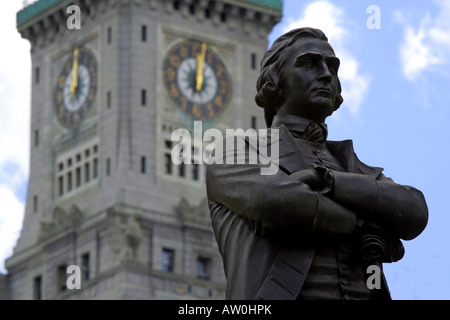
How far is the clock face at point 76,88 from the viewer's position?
11512cm

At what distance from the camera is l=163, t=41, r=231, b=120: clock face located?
374 ft

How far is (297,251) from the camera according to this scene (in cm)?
1118

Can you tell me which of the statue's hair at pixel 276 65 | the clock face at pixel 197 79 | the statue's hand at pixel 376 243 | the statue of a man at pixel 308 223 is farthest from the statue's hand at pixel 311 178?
the clock face at pixel 197 79

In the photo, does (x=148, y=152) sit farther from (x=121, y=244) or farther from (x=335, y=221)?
(x=335, y=221)

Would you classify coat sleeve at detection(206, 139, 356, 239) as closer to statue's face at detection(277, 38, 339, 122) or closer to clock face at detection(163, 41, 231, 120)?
statue's face at detection(277, 38, 339, 122)

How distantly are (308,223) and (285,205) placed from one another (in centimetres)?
18

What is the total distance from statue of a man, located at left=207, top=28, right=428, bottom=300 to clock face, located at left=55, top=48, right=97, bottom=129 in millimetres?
103403

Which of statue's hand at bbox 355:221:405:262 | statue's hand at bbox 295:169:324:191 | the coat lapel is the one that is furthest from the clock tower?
statue's hand at bbox 295:169:324:191

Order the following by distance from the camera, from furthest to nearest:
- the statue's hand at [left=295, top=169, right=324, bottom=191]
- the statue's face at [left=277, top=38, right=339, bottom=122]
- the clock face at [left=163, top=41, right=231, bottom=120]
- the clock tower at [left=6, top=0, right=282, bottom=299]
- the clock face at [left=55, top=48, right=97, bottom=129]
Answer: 1. the clock face at [left=55, top=48, right=97, bottom=129]
2. the clock face at [left=163, top=41, right=231, bottom=120]
3. the clock tower at [left=6, top=0, right=282, bottom=299]
4. the statue's face at [left=277, top=38, right=339, bottom=122]
5. the statue's hand at [left=295, top=169, right=324, bottom=191]

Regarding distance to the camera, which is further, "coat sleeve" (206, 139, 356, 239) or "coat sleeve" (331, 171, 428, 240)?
"coat sleeve" (331, 171, 428, 240)

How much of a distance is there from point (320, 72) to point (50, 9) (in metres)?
105

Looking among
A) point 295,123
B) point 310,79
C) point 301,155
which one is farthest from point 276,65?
point 301,155

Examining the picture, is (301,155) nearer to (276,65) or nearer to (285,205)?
(276,65)
